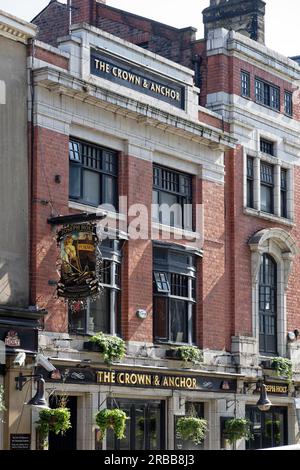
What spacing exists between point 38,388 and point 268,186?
14.7 meters

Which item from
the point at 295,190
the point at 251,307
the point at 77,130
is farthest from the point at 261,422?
the point at 77,130

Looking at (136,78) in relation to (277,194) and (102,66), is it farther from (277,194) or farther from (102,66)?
(277,194)

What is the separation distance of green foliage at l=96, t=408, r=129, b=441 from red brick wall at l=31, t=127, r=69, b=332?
93.7 inches

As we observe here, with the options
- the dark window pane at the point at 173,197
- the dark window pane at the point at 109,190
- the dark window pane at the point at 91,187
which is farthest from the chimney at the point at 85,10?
the dark window pane at the point at 91,187

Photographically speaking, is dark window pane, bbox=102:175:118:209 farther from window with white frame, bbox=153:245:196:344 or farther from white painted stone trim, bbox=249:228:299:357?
white painted stone trim, bbox=249:228:299:357

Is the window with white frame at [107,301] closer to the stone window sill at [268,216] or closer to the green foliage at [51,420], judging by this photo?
the green foliage at [51,420]

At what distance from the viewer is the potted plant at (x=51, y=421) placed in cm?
2145

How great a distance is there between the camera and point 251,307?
30766 mm

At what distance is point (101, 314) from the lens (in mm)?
24656

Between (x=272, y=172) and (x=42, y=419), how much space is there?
14731 millimetres

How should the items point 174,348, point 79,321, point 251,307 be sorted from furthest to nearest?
point 251,307, point 174,348, point 79,321

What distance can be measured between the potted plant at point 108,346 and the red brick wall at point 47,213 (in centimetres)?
101

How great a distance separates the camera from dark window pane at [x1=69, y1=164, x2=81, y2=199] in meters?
24.0
